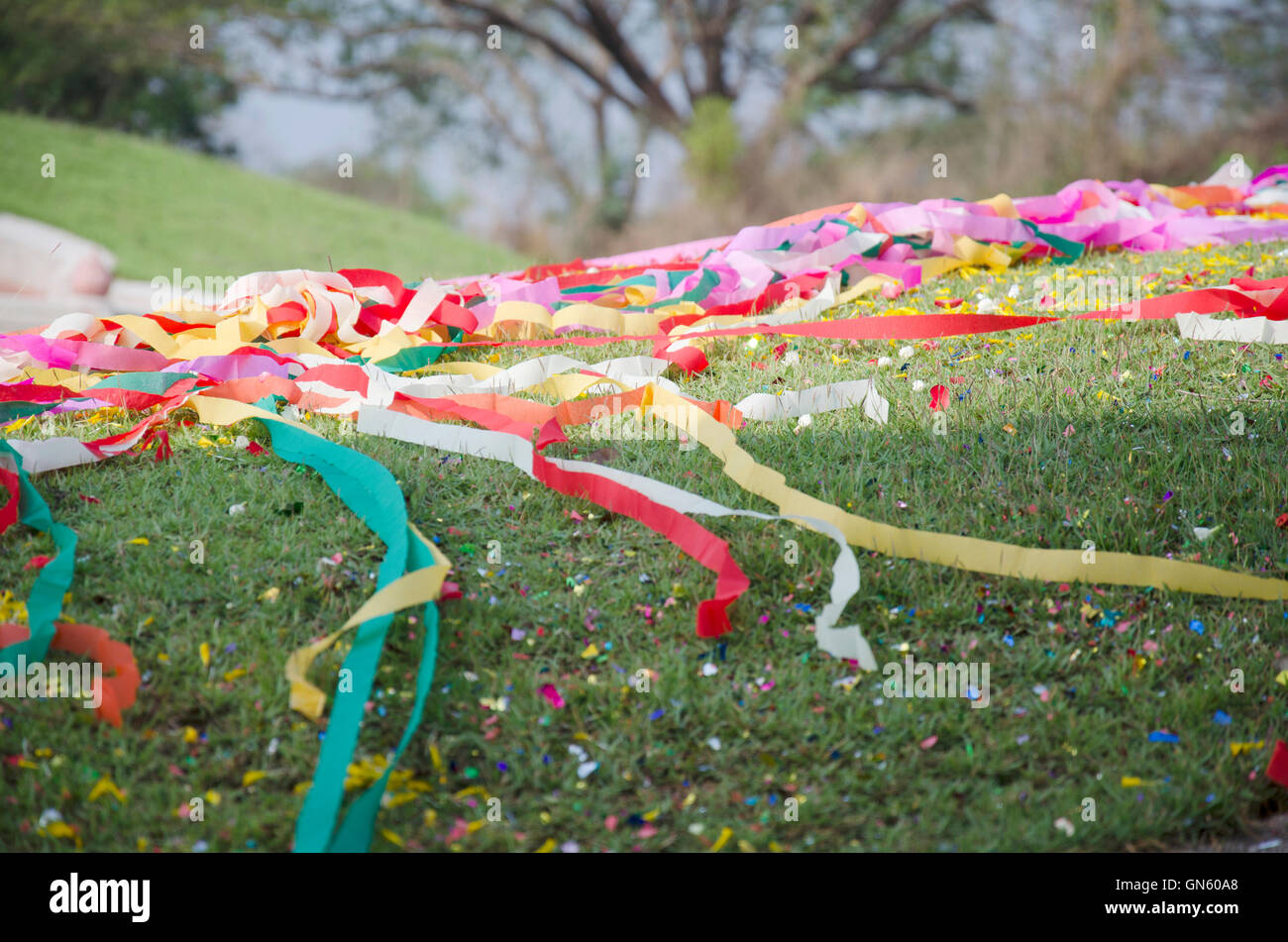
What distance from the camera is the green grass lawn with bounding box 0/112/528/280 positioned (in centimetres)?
1233

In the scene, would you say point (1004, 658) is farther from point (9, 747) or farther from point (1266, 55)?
point (1266, 55)

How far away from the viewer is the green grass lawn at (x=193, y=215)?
1233cm

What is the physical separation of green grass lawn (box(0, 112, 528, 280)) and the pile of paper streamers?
751 centimetres

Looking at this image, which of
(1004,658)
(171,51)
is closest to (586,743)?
(1004,658)

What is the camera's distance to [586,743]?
6.14ft

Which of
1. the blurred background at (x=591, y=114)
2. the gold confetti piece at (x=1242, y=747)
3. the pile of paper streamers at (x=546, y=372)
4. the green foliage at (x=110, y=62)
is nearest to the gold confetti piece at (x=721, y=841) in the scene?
the pile of paper streamers at (x=546, y=372)

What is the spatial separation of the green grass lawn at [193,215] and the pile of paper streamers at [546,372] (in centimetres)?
751

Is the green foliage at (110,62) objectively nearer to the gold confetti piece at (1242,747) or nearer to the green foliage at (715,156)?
the green foliage at (715,156)

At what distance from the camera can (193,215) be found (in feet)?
43.3


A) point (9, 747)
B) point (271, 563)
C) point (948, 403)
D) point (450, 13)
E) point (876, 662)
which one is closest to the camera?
point (9, 747)

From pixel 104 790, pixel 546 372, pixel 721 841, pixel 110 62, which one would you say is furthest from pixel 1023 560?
pixel 110 62

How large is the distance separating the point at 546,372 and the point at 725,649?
1537mm
